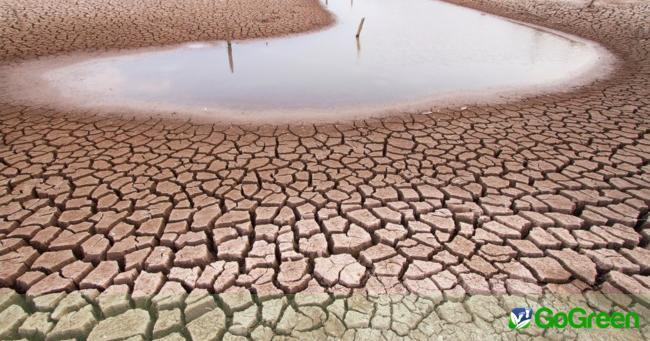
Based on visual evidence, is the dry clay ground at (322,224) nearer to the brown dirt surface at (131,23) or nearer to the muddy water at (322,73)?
the muddy water at (322,73)

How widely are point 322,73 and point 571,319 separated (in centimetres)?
614

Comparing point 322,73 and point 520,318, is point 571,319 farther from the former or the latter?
point 322,73

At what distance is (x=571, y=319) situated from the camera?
7.19ft

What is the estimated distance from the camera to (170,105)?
5.67 m

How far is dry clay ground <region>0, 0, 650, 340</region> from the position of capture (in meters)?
2.24

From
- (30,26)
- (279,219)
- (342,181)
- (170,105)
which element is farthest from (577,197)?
(30,26)

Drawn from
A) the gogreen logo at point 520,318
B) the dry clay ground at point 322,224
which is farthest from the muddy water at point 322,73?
the gogreen logo at point 520,318

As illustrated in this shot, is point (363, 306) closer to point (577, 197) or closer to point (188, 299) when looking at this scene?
point (188, 299)

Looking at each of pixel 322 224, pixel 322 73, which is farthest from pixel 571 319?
pixel 322 73

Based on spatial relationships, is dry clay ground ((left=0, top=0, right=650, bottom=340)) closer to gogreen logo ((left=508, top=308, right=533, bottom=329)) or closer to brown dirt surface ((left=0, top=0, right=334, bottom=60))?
gogreen logo ((left=508, top=308, right=533, bottom=329))

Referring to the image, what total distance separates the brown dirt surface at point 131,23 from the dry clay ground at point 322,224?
4.41m

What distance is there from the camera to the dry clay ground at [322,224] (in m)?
2.24

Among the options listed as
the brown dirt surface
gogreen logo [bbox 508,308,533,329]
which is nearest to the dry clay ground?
gogreen logo [bbox 508,308,533,329]

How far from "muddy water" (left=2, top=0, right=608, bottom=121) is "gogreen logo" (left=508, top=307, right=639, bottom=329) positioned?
12.0ft
